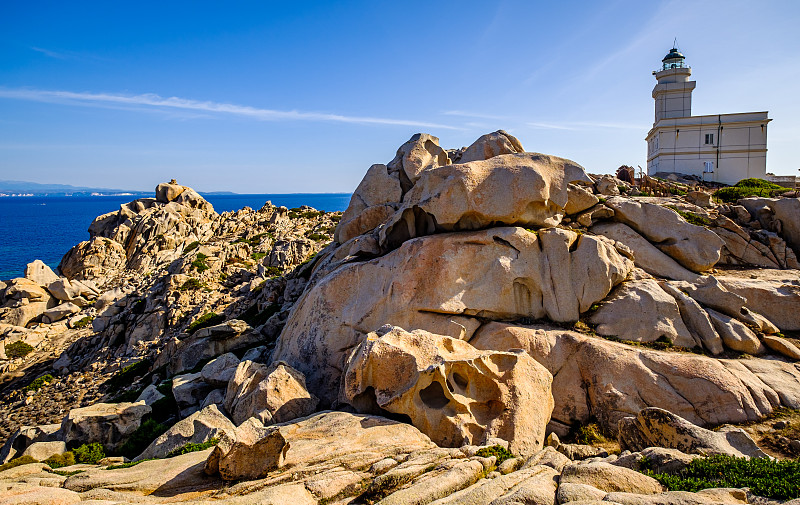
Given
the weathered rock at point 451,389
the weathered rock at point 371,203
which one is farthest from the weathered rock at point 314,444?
the weathered rock at point 371,203

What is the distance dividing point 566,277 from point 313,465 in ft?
45.7

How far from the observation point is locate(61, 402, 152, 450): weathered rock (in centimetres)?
1878

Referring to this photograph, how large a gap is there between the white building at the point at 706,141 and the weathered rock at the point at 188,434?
2553 inches

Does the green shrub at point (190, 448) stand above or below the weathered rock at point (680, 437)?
below

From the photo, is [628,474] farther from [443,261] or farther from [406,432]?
[443,261]

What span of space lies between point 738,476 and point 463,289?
1157cm

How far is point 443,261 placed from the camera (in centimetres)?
2061

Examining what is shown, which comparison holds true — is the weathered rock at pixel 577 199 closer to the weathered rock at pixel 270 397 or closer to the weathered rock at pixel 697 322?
the weathered rock at pixel 697 322

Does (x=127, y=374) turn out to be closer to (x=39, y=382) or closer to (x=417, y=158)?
(x=39, y=382)

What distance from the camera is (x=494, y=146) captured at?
89.6 ft

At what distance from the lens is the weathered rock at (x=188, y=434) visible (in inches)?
611

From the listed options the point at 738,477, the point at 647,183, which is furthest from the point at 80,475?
the point at 647,183

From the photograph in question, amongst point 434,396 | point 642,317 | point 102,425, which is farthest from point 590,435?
point 102,425

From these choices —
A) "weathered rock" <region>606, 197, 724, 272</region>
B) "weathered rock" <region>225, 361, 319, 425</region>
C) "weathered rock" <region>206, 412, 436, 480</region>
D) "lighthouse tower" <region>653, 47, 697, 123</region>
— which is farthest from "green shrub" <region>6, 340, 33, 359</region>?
"lighthouse tower" <region>653, 47, 697, 123</region>
